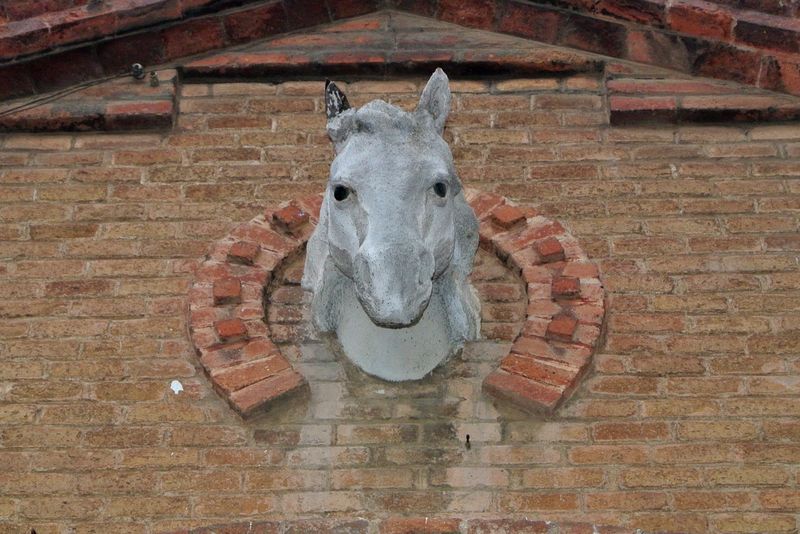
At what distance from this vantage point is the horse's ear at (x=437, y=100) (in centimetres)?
635

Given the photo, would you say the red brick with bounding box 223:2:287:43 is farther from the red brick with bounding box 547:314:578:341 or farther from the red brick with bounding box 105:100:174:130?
the red brick with bounding box 547:314:578:341

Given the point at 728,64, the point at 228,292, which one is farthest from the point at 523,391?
the point at 728,64

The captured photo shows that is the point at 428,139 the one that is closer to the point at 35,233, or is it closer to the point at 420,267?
the point at 420,267

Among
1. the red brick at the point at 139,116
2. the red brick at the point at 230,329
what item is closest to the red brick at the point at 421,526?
the red brick at the point at 230,329

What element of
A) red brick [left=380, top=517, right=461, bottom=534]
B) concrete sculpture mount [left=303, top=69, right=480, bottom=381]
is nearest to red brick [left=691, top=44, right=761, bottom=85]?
concrete sculpture mount [left=303, top=69, right=480, bottom=381]

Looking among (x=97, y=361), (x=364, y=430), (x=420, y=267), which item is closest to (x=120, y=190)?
(x=97, y=361)

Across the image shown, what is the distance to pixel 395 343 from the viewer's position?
6.61m

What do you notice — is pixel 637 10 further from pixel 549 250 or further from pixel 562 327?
pixel 562 327

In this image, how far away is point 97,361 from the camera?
682 cm

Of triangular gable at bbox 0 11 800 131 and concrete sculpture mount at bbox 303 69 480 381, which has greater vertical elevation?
triangular gable at bbox 0 11 800 131

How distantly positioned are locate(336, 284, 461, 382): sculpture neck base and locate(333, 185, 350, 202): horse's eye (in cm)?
59

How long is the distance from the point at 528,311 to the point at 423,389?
1.94 feet

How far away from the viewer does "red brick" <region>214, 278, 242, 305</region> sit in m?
6.97

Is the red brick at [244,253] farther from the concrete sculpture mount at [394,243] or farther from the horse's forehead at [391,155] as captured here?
the horse's forehead at [391,155]
